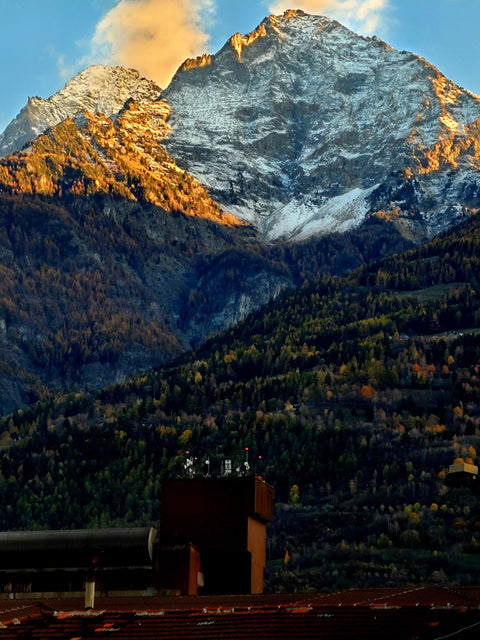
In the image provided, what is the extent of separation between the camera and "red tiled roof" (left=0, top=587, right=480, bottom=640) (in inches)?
1939

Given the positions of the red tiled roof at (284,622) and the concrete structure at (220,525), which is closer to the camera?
the red tiled roof at (284,622)

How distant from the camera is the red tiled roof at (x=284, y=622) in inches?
1939

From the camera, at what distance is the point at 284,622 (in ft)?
170

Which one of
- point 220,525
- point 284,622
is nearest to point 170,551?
point 220,525

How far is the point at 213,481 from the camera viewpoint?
375ft

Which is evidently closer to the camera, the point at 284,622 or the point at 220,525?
the point at 284,622

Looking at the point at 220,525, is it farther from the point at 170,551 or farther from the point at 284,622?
the point at 284,622

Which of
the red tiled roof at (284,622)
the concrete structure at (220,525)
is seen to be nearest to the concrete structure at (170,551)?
the concrete structure at (220,525)

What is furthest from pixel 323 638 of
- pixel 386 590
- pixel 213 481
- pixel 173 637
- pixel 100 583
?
pixel 213 481

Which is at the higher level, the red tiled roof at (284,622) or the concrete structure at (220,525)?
the concrete structure at (220,525)

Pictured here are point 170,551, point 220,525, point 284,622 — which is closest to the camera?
point 284,622

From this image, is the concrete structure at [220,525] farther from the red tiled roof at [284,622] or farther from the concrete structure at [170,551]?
the red tiled roof at [284,622]

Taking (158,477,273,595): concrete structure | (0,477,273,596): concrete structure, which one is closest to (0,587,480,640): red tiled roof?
(0,477,273,596): concrete structure

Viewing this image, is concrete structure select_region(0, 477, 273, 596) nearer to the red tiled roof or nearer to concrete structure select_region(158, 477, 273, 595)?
concrete structure select_region(158, 477, 273, 595)
